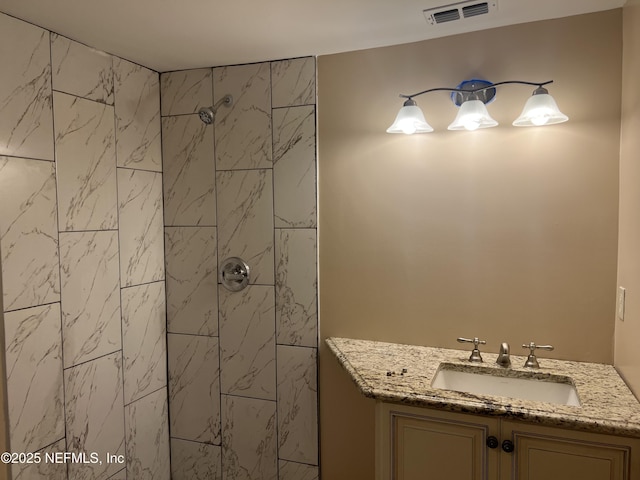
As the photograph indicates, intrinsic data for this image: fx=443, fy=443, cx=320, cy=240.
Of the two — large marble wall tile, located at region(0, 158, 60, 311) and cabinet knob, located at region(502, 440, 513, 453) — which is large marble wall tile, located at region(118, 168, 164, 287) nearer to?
large marble wall tile, located at region(0, 158, 60, 311)

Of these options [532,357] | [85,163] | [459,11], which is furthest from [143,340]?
[459,11]

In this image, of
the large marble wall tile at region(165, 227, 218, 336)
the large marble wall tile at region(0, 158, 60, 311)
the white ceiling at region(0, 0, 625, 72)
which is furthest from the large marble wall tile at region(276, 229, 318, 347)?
the large marble wall tile at region(0, 158, 60, 311)

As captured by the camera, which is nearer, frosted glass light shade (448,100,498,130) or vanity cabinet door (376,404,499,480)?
vanity cabinet door (376,404,499,480)

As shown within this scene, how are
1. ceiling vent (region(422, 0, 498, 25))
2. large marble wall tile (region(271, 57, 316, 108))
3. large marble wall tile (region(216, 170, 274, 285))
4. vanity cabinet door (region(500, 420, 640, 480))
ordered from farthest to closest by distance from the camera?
large marble wall tile (region(216, 170, 274, 285)) < large marble wall tile (region(271, 57, 316, 108)) < ceiling vent (region(422, 0, 498, 25)) < vanity cabinet door (region(500, 420, 640, 480))

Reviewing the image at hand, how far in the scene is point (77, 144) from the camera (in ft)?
6.68

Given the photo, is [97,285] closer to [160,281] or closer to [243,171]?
[160,281]

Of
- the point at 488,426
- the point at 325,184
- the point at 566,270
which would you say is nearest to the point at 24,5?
the point at 325,184

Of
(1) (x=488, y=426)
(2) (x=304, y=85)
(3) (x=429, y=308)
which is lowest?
(1) (x=488, y=426)

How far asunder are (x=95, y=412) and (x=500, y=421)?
183 cm

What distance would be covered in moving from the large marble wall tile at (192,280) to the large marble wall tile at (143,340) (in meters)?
0.08

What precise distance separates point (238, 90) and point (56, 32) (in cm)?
85

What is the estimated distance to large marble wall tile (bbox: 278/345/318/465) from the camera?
233cm

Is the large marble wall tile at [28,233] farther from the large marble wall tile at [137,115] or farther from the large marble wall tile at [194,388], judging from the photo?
the large marble wall tile at [194,388]

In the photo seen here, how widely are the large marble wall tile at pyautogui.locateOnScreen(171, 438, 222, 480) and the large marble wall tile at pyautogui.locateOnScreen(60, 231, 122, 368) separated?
0.79 m
